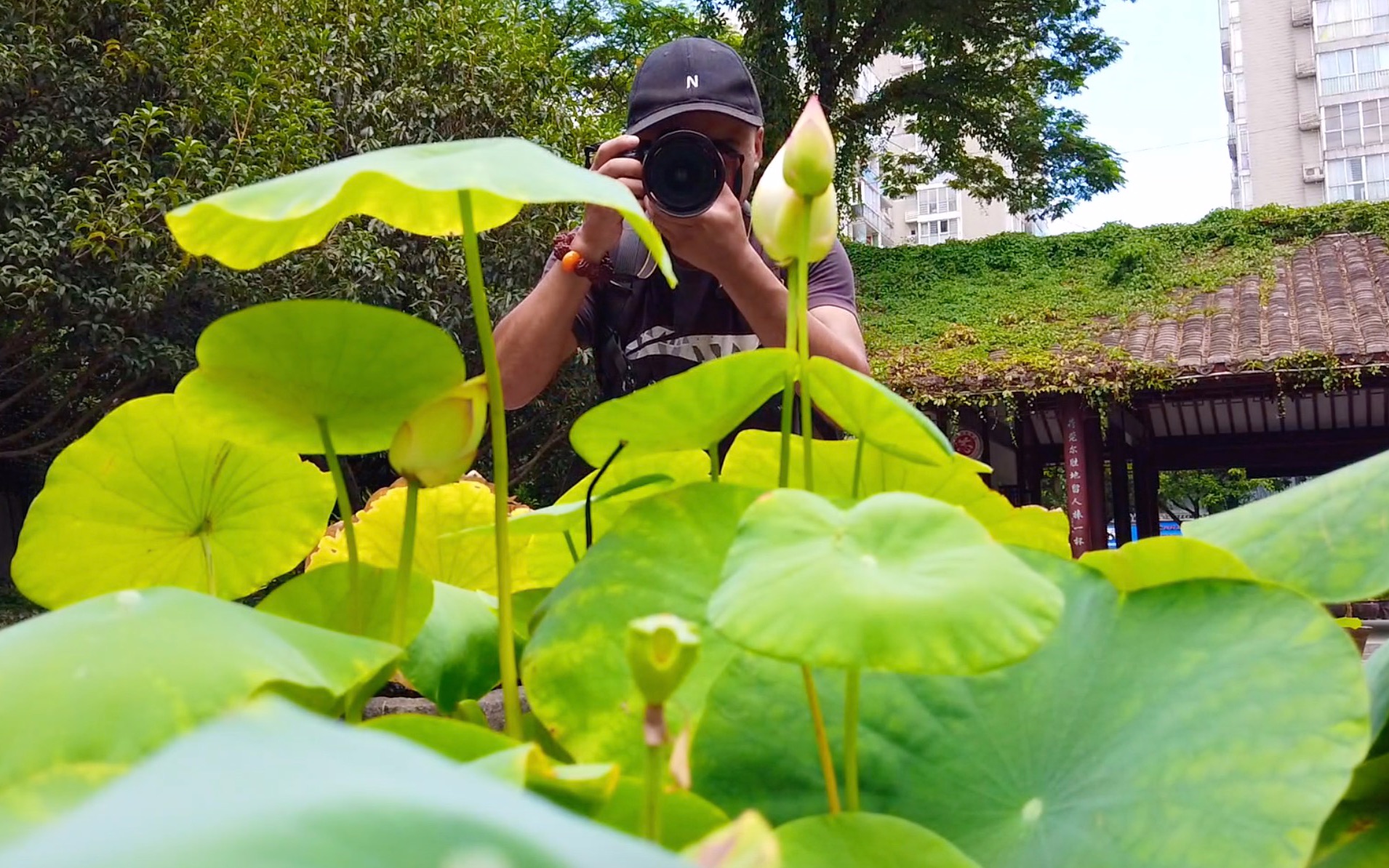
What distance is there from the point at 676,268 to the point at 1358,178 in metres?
24.9

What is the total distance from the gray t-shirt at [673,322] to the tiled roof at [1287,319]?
407cm

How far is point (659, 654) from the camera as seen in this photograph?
0.14m

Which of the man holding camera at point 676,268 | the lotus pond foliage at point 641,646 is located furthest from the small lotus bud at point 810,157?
the man holding camera at point 676,268

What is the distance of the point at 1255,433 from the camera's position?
6.87 metres

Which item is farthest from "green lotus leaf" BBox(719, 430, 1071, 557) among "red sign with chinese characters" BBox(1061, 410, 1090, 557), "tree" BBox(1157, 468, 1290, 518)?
"tree" BBox(1157, 468, 1290, 518)

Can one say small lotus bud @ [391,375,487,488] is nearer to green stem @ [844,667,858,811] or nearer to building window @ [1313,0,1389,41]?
green stem @ [844,667,858,811]

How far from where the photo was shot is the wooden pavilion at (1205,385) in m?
4.50

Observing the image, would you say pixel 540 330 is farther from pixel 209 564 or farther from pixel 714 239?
pixel 209 564

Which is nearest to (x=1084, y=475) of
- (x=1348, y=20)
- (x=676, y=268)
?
(x=676, y=268)

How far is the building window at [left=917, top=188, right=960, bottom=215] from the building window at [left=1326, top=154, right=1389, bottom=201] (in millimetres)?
12874

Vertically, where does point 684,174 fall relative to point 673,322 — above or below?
above

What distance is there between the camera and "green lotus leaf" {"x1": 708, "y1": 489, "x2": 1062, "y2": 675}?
5.7 inches

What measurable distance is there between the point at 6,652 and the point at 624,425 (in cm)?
13

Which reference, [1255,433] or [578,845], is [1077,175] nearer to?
[1255,433]
